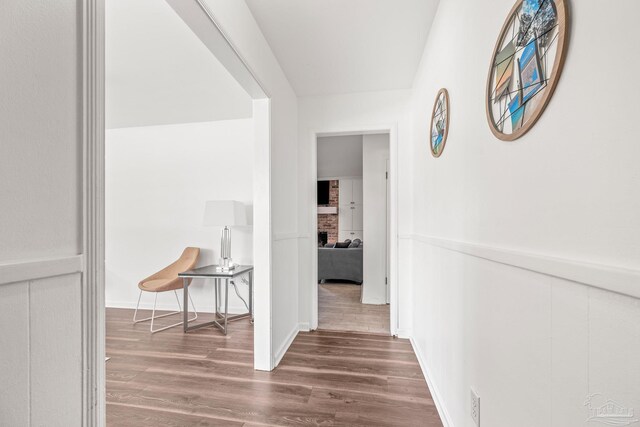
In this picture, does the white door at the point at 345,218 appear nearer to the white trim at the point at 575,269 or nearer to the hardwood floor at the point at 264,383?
the hardwood floor at the point at 264,383

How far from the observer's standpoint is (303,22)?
1.98 metres

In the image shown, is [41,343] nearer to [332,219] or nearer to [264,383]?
[264,383]

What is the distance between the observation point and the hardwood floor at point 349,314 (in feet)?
10.2

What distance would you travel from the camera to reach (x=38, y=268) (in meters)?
0.68

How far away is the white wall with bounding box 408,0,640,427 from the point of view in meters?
0.53

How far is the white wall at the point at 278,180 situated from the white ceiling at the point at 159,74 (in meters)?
0.46

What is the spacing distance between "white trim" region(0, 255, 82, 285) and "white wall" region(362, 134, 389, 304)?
11.3 ft

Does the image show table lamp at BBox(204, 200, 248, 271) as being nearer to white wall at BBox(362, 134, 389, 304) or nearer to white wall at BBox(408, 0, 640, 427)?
white wall at BBox(362, 134, 389, 304)

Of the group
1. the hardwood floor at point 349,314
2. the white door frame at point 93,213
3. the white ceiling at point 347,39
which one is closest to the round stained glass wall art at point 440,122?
the white ceiling at point 347,39

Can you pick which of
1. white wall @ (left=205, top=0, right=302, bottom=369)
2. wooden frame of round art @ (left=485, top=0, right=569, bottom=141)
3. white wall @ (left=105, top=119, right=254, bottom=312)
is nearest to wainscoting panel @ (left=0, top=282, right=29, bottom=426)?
wooden frame of round art @ (left=485, top=0, right=569, bottom=141)

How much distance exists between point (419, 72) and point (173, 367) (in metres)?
3.13

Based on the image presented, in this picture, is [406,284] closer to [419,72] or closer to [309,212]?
[309,212]

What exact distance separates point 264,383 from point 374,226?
2516 millimetres

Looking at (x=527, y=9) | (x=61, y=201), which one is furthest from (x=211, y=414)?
(x=527, y=9)
